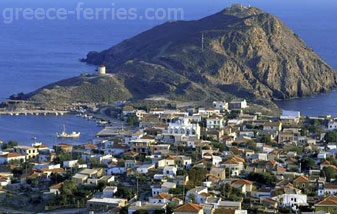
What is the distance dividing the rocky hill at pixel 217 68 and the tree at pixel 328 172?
21.2 metres

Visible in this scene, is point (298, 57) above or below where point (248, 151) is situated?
above

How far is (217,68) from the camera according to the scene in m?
59.0

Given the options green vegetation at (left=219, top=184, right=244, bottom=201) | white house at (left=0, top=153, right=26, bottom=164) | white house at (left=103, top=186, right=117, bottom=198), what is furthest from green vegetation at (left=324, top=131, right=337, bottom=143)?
white house at (left=103, top=186, right=117, bottom=198)

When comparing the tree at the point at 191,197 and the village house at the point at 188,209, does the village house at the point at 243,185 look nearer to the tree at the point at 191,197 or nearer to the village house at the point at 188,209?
the tree at the point at 191,197

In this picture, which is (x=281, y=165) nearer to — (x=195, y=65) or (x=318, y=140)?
(x=318, y=140)

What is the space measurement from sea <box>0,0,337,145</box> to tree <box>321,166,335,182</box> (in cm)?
1214

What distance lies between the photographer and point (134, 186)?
103ft

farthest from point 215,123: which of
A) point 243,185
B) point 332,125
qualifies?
point 243,185

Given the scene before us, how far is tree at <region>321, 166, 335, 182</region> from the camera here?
1273 inches

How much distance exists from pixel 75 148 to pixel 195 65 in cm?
2116

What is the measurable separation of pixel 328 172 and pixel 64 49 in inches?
1990

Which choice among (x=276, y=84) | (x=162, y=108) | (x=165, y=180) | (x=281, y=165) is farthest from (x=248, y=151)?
(x=276, y=84)

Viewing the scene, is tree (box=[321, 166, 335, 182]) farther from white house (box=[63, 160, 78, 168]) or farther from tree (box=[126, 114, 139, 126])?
tree (box=[126, 114, 139, 126])

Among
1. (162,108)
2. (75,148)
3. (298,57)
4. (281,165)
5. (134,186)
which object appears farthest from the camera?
(298,57)
